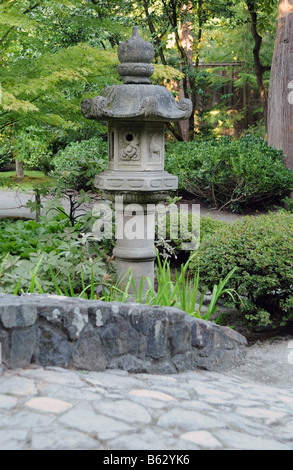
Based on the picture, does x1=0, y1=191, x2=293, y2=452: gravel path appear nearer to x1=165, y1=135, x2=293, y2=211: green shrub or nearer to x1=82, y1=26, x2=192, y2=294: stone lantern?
x1=82, y1=26, x2=192, y2=294: stone lantern

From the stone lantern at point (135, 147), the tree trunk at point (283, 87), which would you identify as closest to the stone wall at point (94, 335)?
the stone lantern at point (135, 147)

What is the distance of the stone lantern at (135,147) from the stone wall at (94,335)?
1.50 metres

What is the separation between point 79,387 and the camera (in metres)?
2.79

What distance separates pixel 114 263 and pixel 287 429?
10.2ft

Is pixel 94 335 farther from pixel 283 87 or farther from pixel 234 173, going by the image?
pixel 283 87

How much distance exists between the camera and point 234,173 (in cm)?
963

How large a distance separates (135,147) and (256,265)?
1618 millimetres

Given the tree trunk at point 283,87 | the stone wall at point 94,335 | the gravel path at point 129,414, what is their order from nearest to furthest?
the gravel path at point 129,414, the stone wall at point 94,335, the tree trunk at point 283,87

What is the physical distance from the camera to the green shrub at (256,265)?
15.9ft

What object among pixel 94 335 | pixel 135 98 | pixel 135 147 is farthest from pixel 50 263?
pixel 135 98

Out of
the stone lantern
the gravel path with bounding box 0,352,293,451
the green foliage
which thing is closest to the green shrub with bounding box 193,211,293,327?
the stone lantern

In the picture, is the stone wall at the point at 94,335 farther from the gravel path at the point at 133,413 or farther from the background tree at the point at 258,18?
the background tree at the point at 258,18

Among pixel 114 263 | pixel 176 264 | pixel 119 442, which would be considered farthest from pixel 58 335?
pixel 176 264
